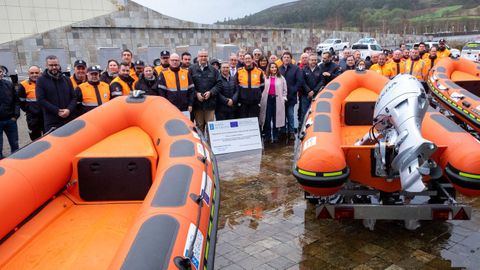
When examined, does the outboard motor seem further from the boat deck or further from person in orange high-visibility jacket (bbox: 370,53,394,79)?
person in orange high-visibility jacket (bbox: 370,53,394,79)

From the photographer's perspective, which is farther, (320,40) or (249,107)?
(320,40)

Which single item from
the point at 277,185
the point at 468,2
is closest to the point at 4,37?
the point at 277,185

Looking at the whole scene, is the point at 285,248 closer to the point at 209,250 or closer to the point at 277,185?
the point at 209,250

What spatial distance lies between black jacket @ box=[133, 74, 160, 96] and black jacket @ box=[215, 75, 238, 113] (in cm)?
108

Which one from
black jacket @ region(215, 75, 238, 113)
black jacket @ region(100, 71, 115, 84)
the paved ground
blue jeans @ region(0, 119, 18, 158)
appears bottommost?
the paved ground

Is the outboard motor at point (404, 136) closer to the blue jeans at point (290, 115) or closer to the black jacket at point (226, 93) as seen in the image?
the black jacket at point (226, 93)

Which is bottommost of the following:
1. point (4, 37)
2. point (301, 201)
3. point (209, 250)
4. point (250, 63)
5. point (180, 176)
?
point (301, 201)

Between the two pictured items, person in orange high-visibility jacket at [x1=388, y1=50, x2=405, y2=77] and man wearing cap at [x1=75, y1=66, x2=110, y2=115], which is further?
person in orange high-visibility jacket at [x1=388, y1=50, x2=405, y2=77]

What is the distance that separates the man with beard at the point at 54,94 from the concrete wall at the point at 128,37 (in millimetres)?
10583

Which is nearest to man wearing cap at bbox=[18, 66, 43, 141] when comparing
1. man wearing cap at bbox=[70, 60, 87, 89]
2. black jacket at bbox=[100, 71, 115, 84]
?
man wearing cap at bbox=[70, 60, 87, 89]

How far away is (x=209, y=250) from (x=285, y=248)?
103 cm

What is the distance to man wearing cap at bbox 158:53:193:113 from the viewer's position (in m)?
5.67

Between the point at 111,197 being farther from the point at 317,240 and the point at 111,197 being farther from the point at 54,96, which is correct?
the point at 54,96

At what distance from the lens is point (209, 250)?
2.54 meters
